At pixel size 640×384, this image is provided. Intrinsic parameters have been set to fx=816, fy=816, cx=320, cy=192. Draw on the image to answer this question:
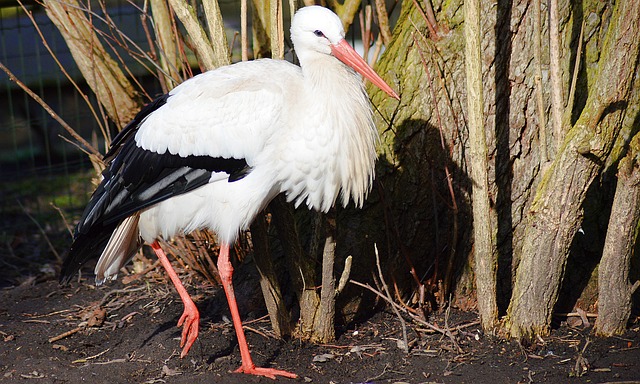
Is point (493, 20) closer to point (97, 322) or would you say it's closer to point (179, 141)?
point (179, 141)

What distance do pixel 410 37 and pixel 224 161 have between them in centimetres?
127

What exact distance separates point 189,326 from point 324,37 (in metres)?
1.73

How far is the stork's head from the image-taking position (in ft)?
13.1

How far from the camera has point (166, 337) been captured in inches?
184

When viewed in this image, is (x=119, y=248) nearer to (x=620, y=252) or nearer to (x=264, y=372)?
(x=264, y=372)

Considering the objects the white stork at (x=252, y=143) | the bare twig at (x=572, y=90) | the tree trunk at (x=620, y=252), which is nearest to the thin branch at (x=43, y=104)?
the white stork at (x=252, y=143)

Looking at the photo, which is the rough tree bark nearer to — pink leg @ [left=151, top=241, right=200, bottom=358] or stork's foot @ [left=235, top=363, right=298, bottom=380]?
stork's foot @ [left=235, top=363, right=298, bottom=380]

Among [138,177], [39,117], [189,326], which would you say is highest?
[39,117]

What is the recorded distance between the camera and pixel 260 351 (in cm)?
449

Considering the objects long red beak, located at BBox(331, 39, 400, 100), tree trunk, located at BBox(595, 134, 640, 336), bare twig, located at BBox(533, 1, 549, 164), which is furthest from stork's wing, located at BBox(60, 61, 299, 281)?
tree trunk, located at BBox(595, 134, 640, 336)

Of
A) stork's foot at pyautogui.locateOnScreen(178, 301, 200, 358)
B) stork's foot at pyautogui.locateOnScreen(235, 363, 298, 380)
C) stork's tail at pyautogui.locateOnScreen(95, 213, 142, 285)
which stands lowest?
stork's foot at pyautogui.locateOnScreen(235, 363, 298, 380)

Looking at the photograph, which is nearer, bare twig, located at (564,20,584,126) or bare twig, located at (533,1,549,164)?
bare twig, located at (533,1,549,164)

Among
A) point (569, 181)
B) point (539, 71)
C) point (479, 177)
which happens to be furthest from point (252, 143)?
point (569, 181)

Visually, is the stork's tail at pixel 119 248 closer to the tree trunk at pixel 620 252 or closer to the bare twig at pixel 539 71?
the bare twig at pixel 539 71
